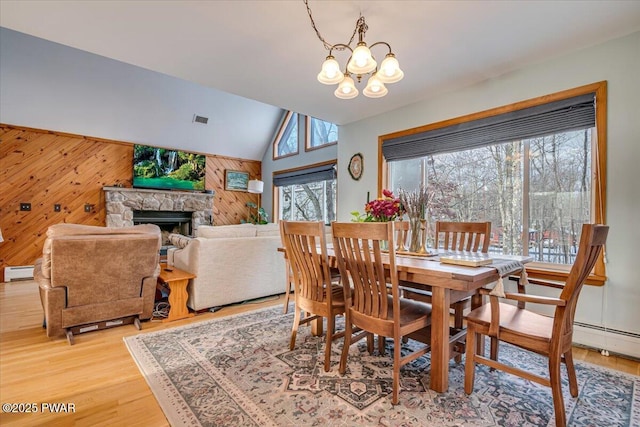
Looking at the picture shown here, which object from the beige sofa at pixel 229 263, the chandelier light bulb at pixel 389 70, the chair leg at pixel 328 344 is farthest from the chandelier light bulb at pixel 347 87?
the beige sofa at pixel 229 263

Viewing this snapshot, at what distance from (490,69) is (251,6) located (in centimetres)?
236

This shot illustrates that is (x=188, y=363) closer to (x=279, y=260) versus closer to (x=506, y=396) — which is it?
(x=279, y=260)

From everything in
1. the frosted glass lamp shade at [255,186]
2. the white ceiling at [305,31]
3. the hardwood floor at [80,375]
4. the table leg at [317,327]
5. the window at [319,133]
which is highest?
the window at [319,133]

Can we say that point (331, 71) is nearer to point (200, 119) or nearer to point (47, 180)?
point (200, 119)

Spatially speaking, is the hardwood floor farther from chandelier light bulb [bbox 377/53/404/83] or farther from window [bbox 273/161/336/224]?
window [bbox 273/161/336/224]

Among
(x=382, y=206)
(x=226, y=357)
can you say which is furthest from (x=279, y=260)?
(x=382, y=206)

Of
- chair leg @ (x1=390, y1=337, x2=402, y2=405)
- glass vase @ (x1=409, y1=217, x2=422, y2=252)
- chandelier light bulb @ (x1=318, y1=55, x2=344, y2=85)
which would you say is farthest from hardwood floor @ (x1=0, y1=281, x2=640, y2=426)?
chandelier light bulb @ (x1=318, y1=55, x2=344, y2=85)

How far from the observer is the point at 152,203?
6.09m

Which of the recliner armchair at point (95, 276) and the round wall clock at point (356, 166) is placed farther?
the round wall clock at point (356, 166)

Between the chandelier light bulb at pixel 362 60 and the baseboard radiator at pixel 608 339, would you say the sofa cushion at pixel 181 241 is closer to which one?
the chandelier light bulb at pixel 362 60

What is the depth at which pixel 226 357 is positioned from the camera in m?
2.23

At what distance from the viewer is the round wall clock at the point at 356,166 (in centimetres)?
449

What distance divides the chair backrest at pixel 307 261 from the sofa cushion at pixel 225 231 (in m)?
1.28

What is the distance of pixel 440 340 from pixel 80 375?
2.35m
